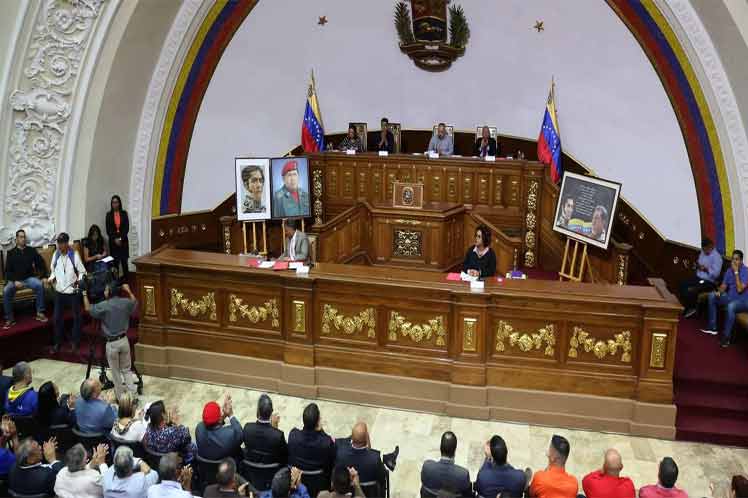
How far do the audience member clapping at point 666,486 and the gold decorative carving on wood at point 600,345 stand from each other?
2.61 meters

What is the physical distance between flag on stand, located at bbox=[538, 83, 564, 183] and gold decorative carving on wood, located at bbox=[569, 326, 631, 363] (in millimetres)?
5414

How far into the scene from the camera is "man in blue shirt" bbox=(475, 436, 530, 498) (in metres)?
4.91

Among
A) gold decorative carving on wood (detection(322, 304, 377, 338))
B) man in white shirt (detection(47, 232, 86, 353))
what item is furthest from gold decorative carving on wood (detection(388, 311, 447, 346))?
man in white shirt (detection(47, 232, 86, 353))

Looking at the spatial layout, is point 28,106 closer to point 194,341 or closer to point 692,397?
point 194,341

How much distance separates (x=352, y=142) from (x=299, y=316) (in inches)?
256

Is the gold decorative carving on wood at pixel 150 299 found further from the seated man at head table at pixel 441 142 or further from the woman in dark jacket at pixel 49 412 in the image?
the seated man at head table at pixel 441 142

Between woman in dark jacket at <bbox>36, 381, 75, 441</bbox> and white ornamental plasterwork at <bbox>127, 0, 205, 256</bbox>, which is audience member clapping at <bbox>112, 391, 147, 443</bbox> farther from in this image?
white ornamental plasterwork at <bbox>127, 0, 205, 256</bbox>

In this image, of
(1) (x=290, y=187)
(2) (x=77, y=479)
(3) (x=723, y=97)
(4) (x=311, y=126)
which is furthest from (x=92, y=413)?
(4) (x=311, y=126)

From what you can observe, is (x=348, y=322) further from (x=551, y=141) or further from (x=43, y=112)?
(x=551, y=141)

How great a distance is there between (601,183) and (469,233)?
2.97 meters

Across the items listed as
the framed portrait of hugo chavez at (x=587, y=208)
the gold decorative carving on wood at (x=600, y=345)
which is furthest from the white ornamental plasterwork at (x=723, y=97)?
the gold decorative carving on wood at (x=600, y=345)

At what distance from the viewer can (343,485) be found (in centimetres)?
461

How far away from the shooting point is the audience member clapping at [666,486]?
4707 millimetres

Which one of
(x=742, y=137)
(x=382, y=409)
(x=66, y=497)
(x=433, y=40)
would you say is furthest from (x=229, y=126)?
(x=66, y=497)
